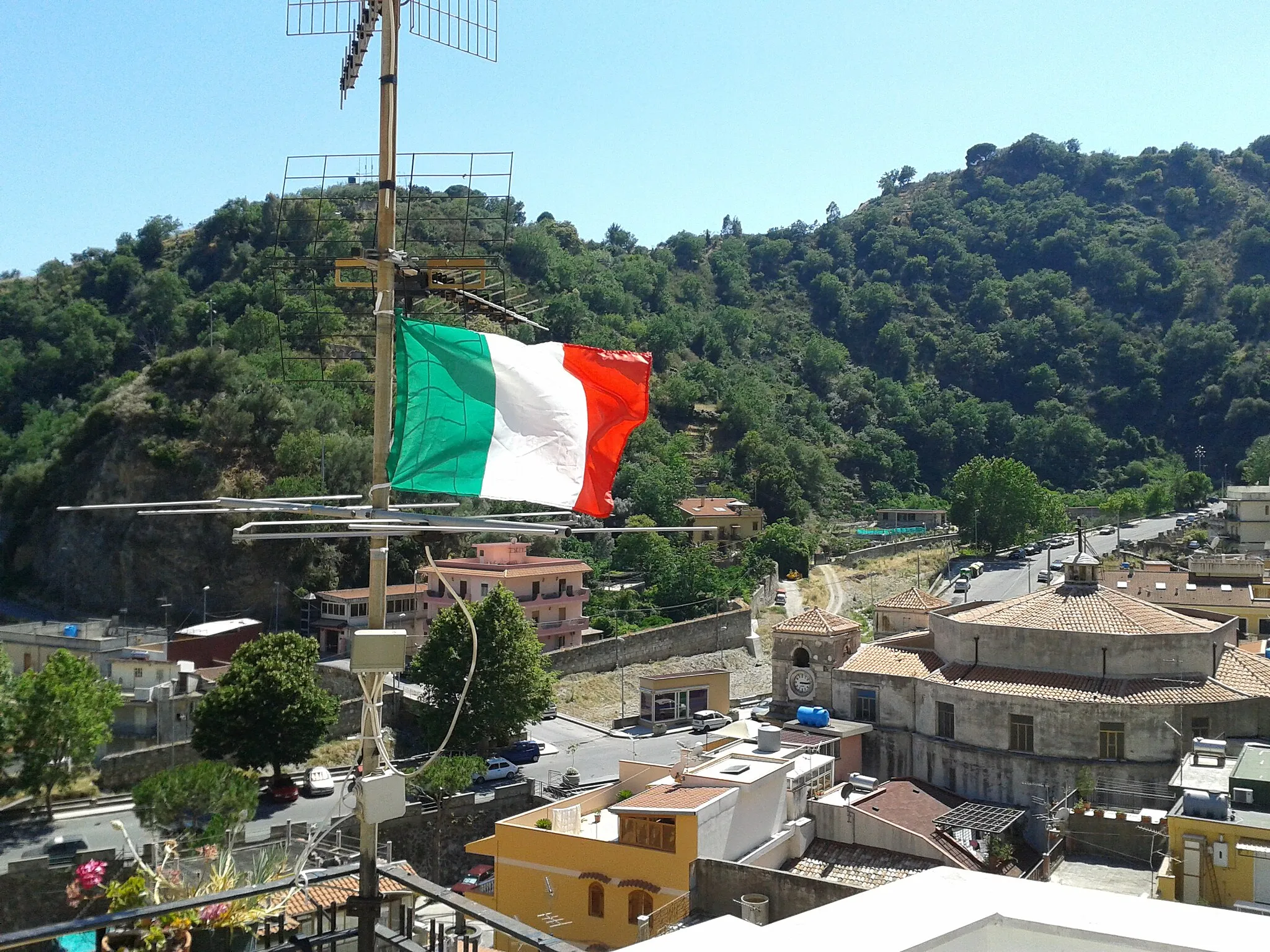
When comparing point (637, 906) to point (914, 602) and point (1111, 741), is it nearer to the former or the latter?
point (1111, 741)

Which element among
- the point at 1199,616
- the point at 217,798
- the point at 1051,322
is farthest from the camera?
the point at 1051,322

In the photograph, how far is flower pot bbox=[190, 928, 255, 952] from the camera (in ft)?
23.1

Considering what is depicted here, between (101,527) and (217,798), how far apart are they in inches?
1425

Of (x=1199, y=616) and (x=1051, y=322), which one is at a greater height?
(x=1051, y=322)

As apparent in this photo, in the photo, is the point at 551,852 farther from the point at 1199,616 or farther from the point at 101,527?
the point at 101,527

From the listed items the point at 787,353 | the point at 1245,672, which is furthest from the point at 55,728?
the point at 787,353

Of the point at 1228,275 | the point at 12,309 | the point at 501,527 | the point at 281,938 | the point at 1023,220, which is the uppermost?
the point at 1023,220

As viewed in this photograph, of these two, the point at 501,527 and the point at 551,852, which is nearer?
the point at 501,527

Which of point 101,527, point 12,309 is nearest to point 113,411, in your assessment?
point 101,527

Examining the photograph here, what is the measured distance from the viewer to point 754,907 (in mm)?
18625

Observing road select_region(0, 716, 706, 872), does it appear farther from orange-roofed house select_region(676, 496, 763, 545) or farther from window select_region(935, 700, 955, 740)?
orange-roofed house select_region(676, 496, 763, 545)

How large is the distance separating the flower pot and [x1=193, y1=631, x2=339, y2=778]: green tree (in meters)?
26.0

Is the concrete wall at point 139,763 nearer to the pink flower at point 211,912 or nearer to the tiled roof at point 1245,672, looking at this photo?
the pink flower at point 211,912

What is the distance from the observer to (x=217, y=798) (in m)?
25.9
